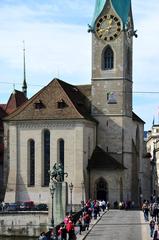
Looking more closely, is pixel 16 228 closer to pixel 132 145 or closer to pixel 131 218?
pixel 131 218

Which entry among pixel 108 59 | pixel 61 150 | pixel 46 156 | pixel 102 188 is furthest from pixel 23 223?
pixel 108 59

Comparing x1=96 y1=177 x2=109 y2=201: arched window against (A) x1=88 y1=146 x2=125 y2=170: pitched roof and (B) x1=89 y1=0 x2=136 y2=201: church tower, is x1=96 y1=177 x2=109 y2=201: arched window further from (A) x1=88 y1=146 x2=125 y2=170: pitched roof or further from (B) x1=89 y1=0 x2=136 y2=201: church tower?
(B) x1=89 y1=0 x2=136 y2=201: church tower

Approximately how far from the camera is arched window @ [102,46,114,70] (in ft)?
285

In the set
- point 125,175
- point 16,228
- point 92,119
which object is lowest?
point 16,228

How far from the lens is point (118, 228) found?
54.3 meters

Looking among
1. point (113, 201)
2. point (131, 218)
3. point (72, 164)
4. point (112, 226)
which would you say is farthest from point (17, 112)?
point (112, 226)

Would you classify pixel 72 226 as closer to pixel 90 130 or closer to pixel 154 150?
pixel 90 130

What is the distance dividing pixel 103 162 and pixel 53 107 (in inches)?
317

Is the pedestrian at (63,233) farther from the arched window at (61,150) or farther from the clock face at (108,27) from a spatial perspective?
the clock face at (108,27)

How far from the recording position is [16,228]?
229ft

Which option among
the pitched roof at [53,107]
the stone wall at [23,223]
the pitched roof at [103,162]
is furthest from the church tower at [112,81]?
the stone wall at [23,223]

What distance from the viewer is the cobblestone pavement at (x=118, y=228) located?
47.9 meters

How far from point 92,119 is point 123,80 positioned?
564 cm

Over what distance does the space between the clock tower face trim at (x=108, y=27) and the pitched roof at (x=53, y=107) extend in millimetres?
7156
